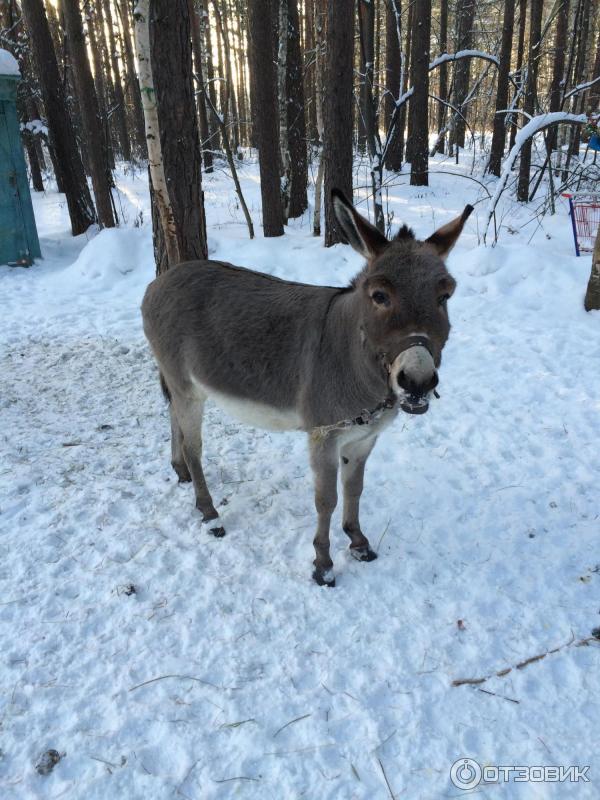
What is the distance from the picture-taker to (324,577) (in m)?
3.00

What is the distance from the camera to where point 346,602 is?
9.44 ft

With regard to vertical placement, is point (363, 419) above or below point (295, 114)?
below

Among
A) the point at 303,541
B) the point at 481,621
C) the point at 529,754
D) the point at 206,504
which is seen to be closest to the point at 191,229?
the point at 206,504

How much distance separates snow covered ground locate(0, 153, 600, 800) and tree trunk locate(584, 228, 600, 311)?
109cm

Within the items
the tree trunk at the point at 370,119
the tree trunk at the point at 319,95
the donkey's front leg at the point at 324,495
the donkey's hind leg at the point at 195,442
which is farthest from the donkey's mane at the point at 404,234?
the tree trunk at the point at 319,95

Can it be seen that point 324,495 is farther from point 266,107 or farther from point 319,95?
point 319,95

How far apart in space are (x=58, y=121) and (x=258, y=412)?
11063mm

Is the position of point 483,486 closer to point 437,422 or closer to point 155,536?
point 437,422

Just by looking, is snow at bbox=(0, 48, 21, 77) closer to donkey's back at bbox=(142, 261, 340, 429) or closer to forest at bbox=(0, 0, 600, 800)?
forest at bbox=(0, 0, 600, 800)

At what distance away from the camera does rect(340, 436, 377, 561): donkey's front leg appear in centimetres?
312

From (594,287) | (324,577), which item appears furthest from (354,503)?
(594,287)

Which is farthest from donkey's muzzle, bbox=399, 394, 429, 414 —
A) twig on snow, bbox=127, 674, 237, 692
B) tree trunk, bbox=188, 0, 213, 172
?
tree trunk, bbox=188, 0, 213, 172

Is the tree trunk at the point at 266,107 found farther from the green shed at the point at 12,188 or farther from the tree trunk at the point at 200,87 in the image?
the green shed at the point at 12,188

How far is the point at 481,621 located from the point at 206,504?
192cm
